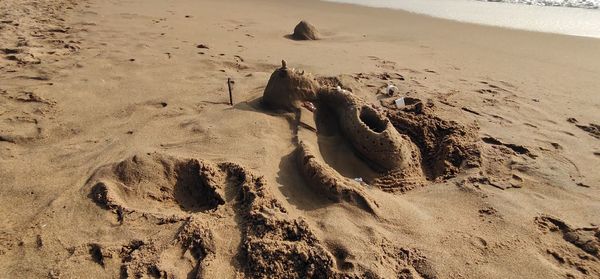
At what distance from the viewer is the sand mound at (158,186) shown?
8.06ft

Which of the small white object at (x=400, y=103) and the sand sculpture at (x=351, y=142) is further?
the small white object at (x=400, y=103)

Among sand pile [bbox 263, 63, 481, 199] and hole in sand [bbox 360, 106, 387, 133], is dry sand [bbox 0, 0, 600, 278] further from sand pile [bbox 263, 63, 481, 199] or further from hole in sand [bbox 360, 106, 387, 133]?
hole in sand [bbox 360, 106, 387, 133]

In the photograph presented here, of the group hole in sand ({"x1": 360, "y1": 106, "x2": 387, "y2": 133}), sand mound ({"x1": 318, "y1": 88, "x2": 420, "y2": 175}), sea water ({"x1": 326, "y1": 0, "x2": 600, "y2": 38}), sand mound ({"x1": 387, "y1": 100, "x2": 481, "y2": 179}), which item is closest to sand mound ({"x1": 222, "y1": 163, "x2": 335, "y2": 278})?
sand mound ({"x1": 318, "y1": 88, "x2": 420, "y2": 175})

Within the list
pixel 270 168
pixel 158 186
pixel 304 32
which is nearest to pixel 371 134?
pixel 270 168

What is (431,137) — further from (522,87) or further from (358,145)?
(522,87)

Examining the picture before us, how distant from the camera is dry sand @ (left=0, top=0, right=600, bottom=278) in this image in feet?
7.10

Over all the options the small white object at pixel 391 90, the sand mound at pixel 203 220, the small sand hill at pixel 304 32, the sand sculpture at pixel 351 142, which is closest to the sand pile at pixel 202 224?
the sand mound at pixel 203 220

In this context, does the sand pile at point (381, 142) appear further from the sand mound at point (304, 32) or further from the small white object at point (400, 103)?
the sand mound at point (304, 32)

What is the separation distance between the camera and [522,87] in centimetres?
480

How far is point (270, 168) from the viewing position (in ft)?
9.15

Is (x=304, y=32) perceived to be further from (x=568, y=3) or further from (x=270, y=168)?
(x=568, y=3)

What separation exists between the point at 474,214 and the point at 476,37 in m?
5.19

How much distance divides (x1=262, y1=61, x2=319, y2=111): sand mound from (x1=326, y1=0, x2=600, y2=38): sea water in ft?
19.3

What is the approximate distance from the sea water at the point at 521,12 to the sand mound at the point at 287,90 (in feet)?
19.3
